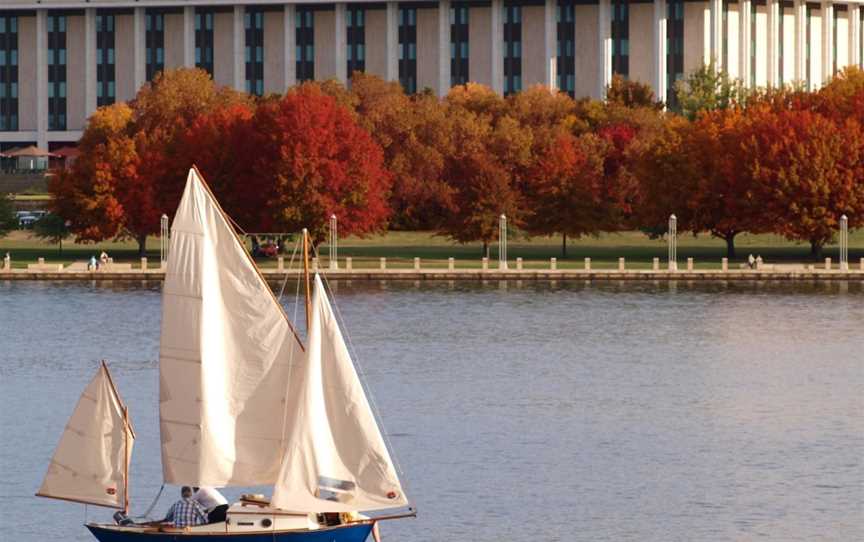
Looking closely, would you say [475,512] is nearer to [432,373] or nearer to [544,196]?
[432,373]

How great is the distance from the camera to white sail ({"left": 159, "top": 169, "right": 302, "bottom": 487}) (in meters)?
44.0

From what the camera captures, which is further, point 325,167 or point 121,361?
point 325,167

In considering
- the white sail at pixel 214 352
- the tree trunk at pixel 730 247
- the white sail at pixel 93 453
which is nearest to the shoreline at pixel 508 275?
the tree trunk at pixel 730 247

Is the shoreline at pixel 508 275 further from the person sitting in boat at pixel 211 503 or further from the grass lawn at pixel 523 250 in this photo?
the person sitting in boat at pixel 211 503

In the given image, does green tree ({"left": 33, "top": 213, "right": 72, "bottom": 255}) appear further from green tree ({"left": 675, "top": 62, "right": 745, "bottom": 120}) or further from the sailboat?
the sailboat

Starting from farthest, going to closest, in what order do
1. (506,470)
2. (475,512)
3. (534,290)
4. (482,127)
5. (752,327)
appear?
(482,127)
(534,290)
(752,327)
(506,470)
(475,512)

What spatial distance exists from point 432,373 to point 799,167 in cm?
6179

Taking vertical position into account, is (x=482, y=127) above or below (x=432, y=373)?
above

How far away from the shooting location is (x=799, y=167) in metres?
142

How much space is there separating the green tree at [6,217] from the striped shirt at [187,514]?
112768 millimetres

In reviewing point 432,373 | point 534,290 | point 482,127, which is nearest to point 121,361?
point 432,373

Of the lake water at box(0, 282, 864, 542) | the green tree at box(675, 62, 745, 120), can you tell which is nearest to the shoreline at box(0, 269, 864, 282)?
the lake water at box(0, 282, 864, 542)

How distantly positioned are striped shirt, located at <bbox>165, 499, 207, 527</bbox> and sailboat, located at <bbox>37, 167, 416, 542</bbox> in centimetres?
19

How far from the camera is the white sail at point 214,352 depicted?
44000 millimetres
